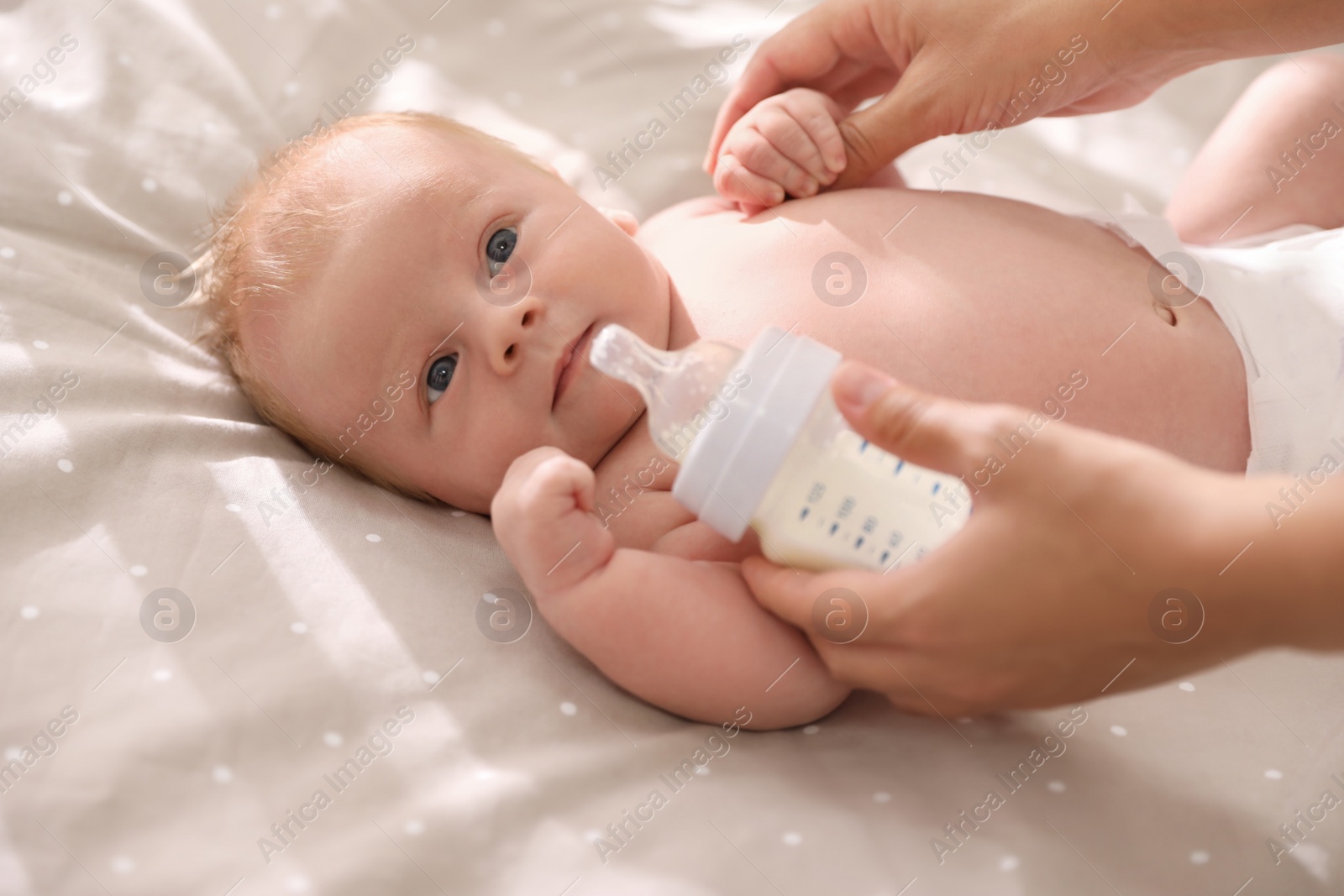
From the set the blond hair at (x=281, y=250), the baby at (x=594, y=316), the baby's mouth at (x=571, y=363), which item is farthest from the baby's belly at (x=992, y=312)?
the blond hair at (x=281, y=250)

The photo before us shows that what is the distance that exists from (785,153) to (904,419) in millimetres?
726

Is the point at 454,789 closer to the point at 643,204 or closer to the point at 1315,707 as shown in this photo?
the point at 1315,707

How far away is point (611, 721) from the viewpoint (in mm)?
1002

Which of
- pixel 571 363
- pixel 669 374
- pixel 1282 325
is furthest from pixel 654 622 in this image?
pixel 1282 325

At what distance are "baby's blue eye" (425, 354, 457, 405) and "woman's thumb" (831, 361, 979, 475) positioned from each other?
0.58 m

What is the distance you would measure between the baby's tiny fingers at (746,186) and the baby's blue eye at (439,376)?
493mm

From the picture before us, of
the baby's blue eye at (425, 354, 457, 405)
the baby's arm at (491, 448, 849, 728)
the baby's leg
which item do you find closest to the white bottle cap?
the baby's arm at (491, 448, 849, 728)

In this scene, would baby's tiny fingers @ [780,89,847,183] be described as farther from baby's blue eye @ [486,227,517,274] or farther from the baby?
baby's blue eye @ [486,227,517,274]

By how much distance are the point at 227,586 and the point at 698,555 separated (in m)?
0.51

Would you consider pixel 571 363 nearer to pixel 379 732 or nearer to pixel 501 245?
pixel 501 245

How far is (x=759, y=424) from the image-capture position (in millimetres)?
870

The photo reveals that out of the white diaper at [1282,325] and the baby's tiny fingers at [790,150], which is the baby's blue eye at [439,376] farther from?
the white diaper at [1282,325]

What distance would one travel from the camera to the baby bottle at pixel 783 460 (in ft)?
2.87

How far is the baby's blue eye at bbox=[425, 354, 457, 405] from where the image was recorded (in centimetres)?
127
